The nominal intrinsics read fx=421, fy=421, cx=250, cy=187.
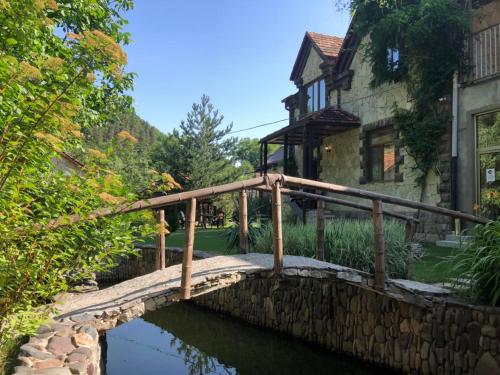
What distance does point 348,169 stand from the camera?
45.3 ft

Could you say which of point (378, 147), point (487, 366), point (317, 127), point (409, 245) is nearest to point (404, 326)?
point (487, 366)

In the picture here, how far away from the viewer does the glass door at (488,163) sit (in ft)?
28.5

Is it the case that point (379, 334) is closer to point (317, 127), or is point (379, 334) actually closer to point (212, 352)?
point (212, 352)

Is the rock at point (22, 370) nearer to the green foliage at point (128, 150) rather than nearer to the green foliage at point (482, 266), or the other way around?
the green foliage at point (128, 150)

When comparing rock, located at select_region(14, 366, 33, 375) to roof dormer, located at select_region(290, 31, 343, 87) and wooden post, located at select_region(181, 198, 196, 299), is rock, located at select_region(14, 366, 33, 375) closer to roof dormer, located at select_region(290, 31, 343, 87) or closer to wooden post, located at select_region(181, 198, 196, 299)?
wooden post, located at select_region(181, 198, 196, 299)

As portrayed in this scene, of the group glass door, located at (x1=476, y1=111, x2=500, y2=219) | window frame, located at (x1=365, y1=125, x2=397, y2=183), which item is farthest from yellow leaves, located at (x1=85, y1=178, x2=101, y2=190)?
window frame, located at (x1=365, y1=125, x2=397, y2=183)

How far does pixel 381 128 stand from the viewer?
1223 centimetres

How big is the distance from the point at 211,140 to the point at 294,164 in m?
5.82

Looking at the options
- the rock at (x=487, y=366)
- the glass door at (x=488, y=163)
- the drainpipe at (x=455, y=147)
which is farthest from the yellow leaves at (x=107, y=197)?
the drainpipe at (x=455, y=147)

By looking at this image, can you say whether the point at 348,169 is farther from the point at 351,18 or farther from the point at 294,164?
the point at 351,18

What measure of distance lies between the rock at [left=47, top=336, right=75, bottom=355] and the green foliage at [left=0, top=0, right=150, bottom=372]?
296mm

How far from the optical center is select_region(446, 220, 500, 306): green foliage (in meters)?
4.10

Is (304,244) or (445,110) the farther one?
(445,110)

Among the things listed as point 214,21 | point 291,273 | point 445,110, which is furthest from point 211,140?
point 291,273
